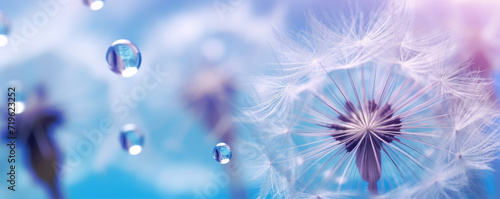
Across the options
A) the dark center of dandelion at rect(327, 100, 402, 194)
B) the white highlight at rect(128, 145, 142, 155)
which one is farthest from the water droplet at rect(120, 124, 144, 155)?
the dark center of dandelion at rect(327, 100, 402, 194)

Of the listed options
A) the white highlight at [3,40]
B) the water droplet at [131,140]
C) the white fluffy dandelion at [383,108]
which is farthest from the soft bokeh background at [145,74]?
the white fluffy dandelion at [383,108]

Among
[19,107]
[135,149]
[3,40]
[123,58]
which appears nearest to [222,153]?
[135,149]

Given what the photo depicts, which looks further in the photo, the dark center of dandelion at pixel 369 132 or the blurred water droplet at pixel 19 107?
the blurred water droplet at pixel 19 107

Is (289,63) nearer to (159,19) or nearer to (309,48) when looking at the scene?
(309,48)

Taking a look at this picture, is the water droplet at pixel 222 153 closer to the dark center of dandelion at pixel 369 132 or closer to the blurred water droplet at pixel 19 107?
the dark center of dandelion at pixel 369 132

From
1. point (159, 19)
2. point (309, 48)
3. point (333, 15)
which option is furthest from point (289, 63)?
point (159, 19)

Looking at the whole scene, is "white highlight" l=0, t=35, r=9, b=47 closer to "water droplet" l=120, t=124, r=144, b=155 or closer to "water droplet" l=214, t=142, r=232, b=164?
"water droplet" l=120, t=124, r=144, b=155

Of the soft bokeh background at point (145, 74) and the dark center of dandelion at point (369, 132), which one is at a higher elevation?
the soft bokeh background at point (145, 74)

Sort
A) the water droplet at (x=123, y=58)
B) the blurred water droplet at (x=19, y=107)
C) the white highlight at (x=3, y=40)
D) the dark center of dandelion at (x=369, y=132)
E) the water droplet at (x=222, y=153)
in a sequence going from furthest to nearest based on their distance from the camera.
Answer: the blurred water droplet at (x=19, y=107), the water droplet at (x=222, y=153), the white highlight at (x=3, y=40), the dark center of dandelion at (x=369, y=132), the water droplet at (x=123, y=58)
